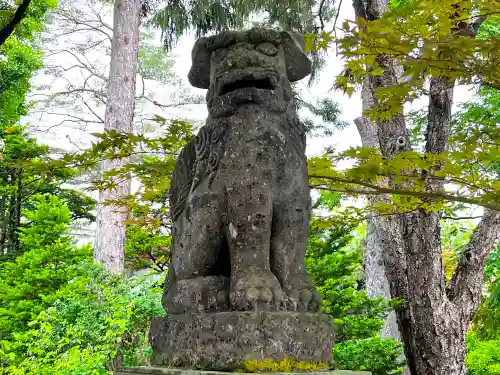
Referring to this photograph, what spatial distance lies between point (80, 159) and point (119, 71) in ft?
16.6

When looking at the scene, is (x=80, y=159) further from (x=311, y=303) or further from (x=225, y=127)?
(x=311, y=303)

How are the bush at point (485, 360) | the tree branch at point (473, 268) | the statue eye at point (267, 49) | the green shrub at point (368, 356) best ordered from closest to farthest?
1. the statue eye at point (267, 49)
2. the tree branch at point (473, 268)
3. the green shrub at point (368, 356)
4. the bush at point (485, 360)

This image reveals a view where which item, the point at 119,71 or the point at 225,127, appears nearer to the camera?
the point at 225,127

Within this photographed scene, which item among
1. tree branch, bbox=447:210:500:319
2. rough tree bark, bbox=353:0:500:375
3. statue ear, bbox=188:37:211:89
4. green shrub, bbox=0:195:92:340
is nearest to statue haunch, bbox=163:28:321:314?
statue ear, bbox=188:37:211:89

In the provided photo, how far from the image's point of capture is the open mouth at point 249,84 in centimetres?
253

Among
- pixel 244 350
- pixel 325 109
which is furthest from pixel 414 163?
pixel 325 109

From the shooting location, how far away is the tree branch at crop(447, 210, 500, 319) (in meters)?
4.43

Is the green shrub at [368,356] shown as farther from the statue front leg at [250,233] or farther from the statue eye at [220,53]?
the statue eye at [220,53]

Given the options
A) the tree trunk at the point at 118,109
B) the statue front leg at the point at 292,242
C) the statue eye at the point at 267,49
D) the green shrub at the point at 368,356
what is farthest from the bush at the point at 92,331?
the statue eye at the point at 267,49

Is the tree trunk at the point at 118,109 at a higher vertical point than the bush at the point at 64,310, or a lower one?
higher

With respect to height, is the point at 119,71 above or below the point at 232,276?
above

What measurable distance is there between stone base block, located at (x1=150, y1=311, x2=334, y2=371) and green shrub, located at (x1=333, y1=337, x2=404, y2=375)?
394 centimetres

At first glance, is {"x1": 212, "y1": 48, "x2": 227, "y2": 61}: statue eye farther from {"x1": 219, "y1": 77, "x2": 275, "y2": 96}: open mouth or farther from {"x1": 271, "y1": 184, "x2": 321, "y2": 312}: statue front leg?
{"x1": 271, "y1": 184, "x2": 321, "y2": 312}: statue front leg

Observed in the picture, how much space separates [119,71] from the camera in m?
8.17
